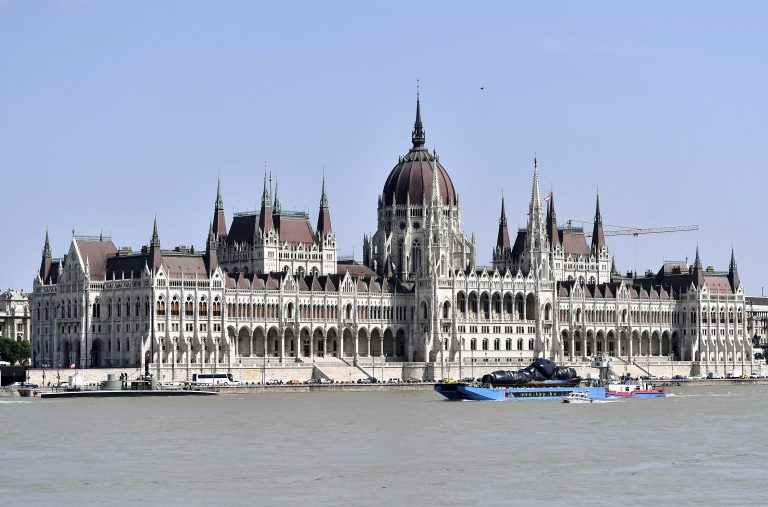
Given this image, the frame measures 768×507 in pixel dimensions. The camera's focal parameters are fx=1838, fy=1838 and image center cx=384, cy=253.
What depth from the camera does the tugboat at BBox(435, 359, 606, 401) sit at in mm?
146625

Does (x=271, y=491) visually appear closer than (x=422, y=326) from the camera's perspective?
Yes

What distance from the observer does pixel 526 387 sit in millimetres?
149750

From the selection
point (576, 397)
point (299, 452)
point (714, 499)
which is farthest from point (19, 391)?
point (714, 499)

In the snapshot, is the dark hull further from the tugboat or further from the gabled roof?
the gabled roof

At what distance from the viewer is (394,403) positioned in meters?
Result: 139

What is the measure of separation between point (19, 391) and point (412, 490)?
8342cm

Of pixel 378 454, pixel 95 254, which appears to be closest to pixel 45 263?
pixel 95 254

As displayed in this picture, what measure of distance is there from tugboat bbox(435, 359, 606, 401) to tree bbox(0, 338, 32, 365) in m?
58.3

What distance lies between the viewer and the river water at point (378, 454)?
72562mm

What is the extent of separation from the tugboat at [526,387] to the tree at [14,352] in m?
58.3

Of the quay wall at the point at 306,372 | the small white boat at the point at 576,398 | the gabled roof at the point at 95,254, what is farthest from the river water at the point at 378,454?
the gabled roof at the point at 95,254

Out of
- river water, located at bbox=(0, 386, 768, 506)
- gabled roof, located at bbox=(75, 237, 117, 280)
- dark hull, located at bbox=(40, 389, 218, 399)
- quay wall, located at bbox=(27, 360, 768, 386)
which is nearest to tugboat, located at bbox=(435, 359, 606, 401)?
river water, located at bbox=(0, 386, 768, 506)

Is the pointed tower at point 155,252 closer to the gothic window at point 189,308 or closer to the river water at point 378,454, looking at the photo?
the gothic window at point 189,308

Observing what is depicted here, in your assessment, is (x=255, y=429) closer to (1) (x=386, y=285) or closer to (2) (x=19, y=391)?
(2) (x=19, y=391)
